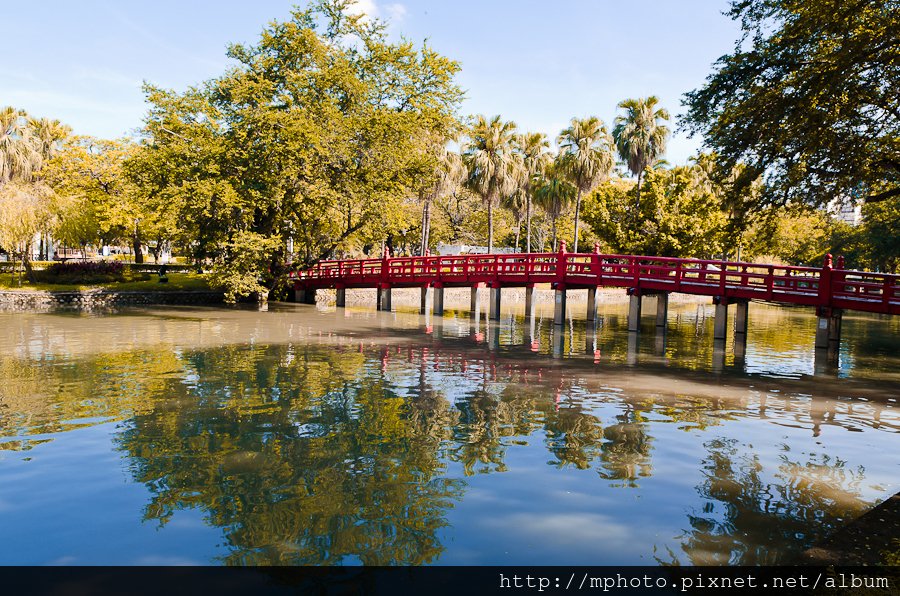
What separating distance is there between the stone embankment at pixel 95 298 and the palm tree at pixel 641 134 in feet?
103

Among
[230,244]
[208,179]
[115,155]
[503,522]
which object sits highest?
[115,155]

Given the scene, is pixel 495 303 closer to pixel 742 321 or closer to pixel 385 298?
pixel 385 298

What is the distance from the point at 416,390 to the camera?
49.4 ft

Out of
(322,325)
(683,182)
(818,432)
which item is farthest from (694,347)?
(683,182)

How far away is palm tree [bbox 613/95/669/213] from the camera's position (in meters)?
49.3

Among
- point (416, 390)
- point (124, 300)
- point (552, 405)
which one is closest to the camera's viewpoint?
point (552, 405)

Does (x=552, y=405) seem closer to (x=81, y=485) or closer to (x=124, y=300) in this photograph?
(x=81, y=485)

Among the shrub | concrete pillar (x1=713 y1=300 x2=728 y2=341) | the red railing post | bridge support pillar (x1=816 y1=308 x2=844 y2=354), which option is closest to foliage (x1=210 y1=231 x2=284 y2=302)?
the shrub

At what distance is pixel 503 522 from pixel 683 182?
159ft

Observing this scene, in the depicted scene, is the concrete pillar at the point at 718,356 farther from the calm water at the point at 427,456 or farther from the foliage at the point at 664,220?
the foliage at the point at 664,220

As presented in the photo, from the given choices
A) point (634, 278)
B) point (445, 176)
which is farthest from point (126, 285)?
point (634, 278)

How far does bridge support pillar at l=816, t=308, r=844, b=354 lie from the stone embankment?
32.9 metres

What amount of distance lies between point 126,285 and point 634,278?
103 feet

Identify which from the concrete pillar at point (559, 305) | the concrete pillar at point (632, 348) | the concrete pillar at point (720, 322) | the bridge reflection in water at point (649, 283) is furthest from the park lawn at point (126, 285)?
the concrete pillar at point (720, 322)
